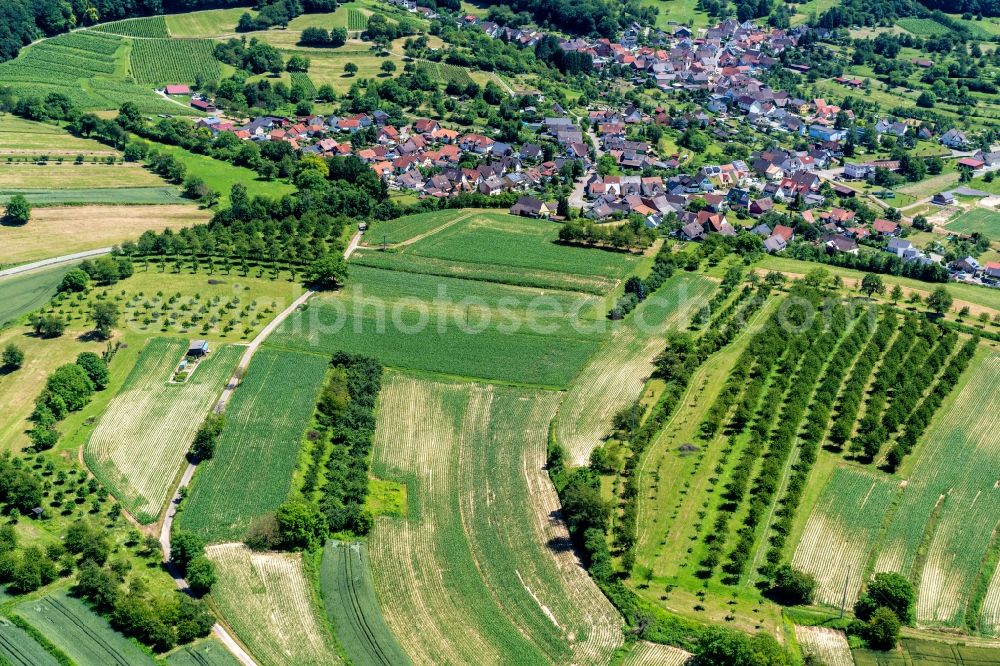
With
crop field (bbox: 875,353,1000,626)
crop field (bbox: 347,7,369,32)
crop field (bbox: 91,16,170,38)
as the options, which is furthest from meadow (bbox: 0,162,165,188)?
crop field (bbox: 875,353,1000,626)

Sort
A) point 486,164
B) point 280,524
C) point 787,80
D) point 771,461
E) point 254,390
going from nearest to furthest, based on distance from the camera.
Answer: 1. point 280,524
2. point 771,461
3. point 254,390
4. point 486,164
5. point 787,80

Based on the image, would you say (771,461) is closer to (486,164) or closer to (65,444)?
(65,444)

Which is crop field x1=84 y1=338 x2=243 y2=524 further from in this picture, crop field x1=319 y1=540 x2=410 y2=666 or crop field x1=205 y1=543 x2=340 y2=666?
crop field x1=319 y1=540 x2=410 y2=666

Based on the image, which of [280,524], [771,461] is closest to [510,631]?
[280,524]

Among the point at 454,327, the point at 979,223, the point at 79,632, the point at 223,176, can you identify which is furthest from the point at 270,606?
the point at 979,223

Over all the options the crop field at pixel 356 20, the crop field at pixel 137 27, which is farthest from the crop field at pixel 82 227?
the crop field at pixel 356 20

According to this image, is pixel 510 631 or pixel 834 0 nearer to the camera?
pixel 510 631
